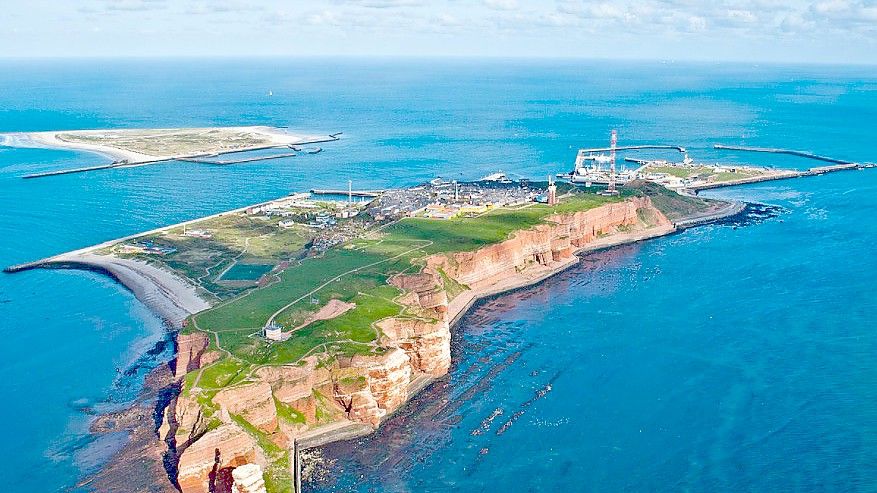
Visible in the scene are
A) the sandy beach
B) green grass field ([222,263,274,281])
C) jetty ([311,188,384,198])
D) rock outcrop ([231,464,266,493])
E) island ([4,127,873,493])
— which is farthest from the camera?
jetty ([311,188,384,198])

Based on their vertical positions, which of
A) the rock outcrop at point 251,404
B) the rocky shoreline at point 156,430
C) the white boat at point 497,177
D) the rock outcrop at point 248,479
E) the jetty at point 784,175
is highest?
the white boat at point 497,177

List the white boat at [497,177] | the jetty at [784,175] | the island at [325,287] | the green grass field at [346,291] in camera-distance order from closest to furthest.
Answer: the island at [325,287] → the green grass field at [346,291] → the white boat at [497,177] → the jetty at [784,175]

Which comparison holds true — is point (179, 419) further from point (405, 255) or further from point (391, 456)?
point (405, 255)

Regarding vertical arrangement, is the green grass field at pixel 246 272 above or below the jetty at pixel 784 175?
below

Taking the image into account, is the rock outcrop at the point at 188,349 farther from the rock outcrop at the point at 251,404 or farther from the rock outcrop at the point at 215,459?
the rock outcrop at the point at 215,459

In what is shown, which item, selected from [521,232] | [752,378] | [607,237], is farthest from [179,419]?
[607,237]

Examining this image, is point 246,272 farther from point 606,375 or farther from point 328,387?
point 606,375

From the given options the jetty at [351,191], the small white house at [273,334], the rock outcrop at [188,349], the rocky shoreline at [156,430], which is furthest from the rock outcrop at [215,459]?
the jetty at [351,191]

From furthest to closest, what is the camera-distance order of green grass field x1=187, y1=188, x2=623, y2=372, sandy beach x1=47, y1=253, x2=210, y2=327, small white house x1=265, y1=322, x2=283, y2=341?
sandy beach x1=47, y1=253, x2=210, y2=327 < small white house x1=265, y1=322, x2=283, y2=341 < green grass field x1=187, y1=188, x2=623, y2=372

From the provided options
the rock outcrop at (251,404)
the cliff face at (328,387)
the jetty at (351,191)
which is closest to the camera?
the cliff face at (328,387)

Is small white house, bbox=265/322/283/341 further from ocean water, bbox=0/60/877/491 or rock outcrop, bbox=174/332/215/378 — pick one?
ocean water, bbox=0/60/877/491

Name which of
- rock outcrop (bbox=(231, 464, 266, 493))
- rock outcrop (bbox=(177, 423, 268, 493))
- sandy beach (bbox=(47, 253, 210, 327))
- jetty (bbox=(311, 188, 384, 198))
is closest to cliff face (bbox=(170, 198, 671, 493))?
rock outcrop (bbox=(177, 423, 268, 493))

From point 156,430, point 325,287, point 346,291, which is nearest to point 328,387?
point 156,430
